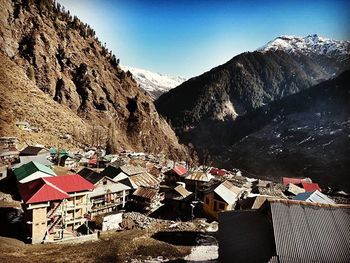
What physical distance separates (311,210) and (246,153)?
14590 centimetres

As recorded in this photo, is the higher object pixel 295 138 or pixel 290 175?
pixel 295 138

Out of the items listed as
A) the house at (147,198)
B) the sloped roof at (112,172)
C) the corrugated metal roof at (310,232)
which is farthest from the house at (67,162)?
the corrugated metal roof at (310,232)

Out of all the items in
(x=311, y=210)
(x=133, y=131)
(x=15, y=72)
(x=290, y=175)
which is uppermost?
(x=15, y=72)

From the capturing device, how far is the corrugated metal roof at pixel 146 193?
41.2 meters

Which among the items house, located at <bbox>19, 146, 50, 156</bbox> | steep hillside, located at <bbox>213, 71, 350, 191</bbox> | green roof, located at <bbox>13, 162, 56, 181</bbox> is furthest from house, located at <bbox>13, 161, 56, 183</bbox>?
steep hillside, located at <bbox>213, 71, 350, 191</bbox>

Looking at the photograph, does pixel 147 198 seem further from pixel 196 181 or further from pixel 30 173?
pixel 30 173

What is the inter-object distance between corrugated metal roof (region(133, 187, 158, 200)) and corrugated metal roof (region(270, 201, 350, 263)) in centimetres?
2497

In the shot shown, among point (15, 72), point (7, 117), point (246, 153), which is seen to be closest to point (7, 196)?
point (7, 117)

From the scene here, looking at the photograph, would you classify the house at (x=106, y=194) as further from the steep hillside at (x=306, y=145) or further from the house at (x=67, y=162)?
the steep hillside at (x=306, y=145)

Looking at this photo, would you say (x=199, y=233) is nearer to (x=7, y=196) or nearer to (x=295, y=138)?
(x=7, y=196)

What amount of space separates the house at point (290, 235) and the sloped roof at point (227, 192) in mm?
20416

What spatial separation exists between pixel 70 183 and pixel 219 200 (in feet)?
58.6

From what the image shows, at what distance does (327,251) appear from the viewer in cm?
1489

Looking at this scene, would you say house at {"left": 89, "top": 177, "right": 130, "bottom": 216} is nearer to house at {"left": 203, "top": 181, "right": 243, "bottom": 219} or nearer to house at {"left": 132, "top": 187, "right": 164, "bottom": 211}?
house at {"left": 132, "top": 187, "right": 164, "bottom": 211}
